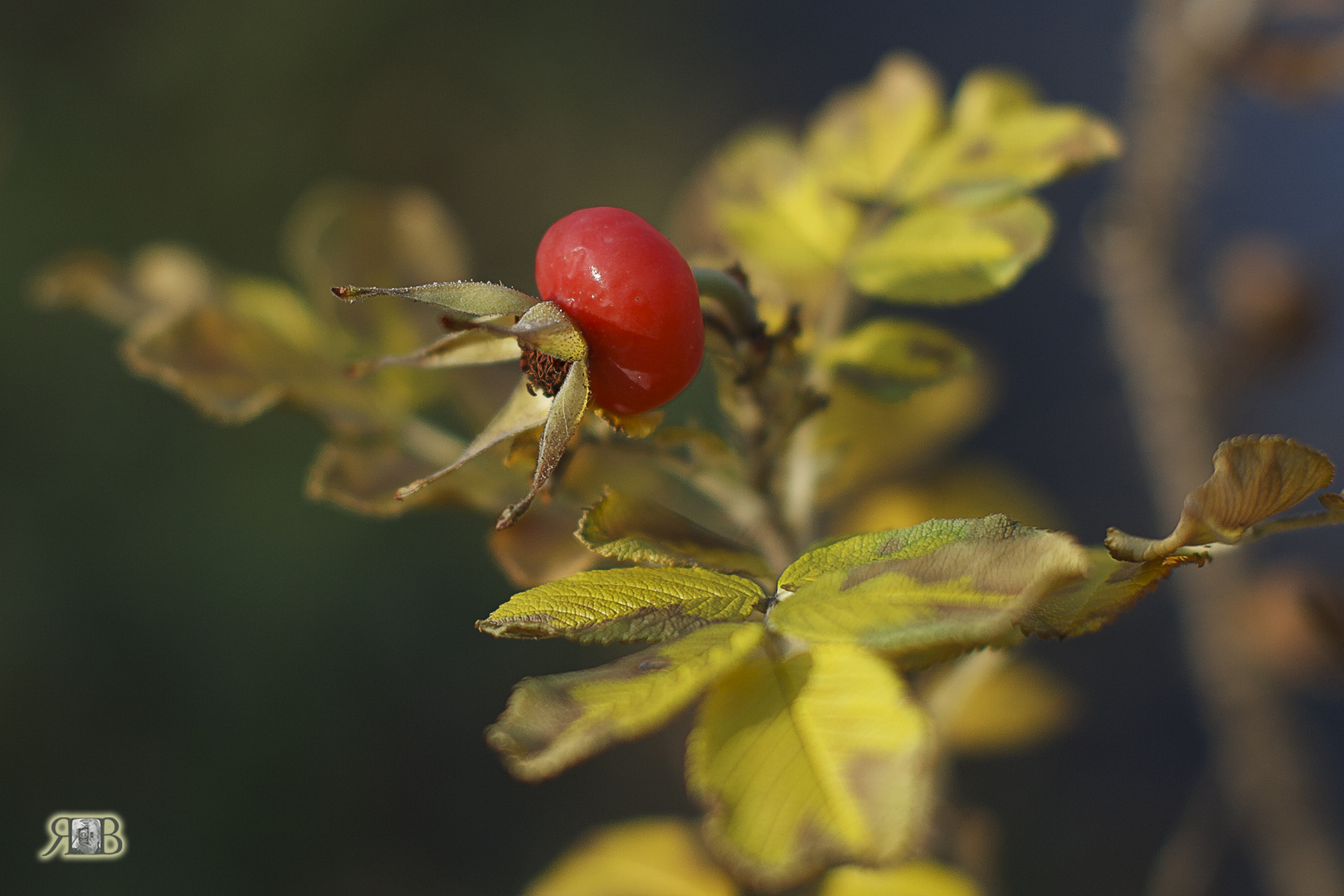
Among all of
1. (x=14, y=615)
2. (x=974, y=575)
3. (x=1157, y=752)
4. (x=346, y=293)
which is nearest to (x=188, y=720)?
(x=14, y=615)

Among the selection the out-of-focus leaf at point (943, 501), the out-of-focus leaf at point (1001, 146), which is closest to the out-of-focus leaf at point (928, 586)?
the out-of-focus leaf at point (1001, 146)

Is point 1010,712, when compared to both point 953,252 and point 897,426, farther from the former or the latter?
point 953,252

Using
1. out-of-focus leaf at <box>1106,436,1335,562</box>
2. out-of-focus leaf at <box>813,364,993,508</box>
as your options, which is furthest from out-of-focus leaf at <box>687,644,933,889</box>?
out-of-focus leaf at <box>813,364,993,508</box>

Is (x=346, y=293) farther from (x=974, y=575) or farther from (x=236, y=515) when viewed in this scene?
(x=236, y=515)

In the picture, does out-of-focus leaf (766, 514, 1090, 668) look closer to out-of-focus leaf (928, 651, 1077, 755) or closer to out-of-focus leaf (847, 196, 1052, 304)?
out-of-focus leaf (847, 196, 1052, 304)

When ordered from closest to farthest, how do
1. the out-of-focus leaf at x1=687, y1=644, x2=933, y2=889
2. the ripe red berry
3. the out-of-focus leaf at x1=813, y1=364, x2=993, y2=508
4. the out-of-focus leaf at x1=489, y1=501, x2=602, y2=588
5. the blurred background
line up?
the out-of-focus leaf at x1=687, y1=644, x2=933, y2=889
the ripe red berry
the out-of-focus leaf at x1=489, y1=501, x2=602, y2=588
the out-of-focus leaf at x1=813, y1=364, x2=993, y2=508
the blurred background

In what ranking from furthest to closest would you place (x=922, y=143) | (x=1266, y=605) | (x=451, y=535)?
1. (x=451, y=535)
2. (x=1266, y=605)
3. (x=922, y=143)

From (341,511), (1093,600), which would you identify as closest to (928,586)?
(1093,600)
